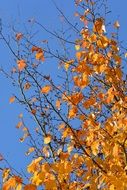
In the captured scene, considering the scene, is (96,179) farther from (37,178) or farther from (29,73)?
(29,73)

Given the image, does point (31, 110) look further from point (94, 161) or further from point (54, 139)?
point (94, 161)

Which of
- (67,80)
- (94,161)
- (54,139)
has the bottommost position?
(94,161)

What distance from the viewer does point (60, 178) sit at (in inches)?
179

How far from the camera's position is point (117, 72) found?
5684 mm

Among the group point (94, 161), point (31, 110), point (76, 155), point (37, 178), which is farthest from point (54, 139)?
point (37, 178)

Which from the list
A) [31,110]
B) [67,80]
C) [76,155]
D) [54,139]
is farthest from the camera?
[67,80]

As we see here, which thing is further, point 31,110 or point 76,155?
point 31,110

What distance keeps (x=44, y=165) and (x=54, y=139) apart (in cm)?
237

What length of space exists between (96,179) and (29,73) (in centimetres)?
290

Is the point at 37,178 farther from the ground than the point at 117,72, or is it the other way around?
the point at 117,72

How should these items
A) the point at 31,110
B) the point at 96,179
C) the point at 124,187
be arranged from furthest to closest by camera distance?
the point at 31,110
the point at 96,179
the point at 124,187

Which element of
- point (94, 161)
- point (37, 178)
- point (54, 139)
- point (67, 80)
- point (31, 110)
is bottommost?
point (37, 178)

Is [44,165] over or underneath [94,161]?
underneath

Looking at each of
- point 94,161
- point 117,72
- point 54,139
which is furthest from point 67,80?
point 94,161
